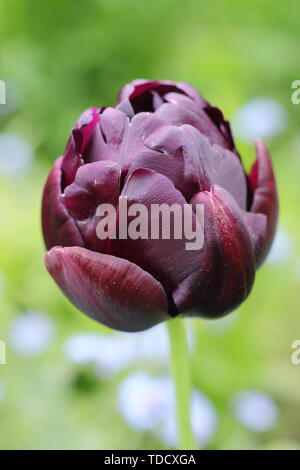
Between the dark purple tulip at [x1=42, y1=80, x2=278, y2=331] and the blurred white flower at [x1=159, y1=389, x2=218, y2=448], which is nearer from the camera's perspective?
the dark purple tulip at [x1=42, y1=80, x2=278, y2=331]

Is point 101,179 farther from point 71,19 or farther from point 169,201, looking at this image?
point 71,19

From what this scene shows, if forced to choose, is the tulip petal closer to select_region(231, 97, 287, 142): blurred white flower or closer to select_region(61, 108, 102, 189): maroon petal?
select_region(61, 108, 102, 189): maroon petal

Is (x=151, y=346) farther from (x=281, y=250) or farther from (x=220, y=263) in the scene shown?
(x=220, y=263)

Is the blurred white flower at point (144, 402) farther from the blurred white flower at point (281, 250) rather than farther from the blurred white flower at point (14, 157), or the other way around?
the blurred white flower at point (14, 157)

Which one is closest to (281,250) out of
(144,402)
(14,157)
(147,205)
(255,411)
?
(255,411)

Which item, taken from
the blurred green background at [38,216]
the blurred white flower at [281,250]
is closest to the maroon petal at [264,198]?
the blurred green background at [38,216]

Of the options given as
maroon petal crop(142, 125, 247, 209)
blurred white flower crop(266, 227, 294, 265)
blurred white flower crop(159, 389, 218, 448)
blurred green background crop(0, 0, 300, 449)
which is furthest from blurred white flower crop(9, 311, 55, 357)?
maroon petal crop(142, 125, 247, 209)

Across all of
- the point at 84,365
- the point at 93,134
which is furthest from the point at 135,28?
the point at 93,134
